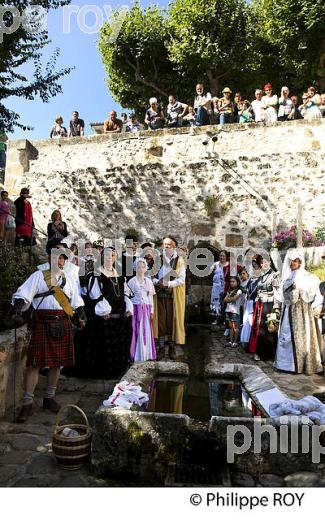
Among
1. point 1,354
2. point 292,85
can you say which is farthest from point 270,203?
point 292,85

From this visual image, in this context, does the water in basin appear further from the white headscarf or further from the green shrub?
the green shrub

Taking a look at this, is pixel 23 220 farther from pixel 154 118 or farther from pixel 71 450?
pixel 71 450

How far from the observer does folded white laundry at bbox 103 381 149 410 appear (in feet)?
10.9

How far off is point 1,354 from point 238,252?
295 inches

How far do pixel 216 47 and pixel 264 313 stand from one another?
13267mm

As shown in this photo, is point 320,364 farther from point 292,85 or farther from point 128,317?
point 292,85

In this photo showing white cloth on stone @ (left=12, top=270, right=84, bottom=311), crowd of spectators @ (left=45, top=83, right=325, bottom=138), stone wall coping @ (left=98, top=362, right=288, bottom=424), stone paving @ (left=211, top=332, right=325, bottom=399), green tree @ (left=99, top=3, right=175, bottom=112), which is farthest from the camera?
green tree @ (left=99, top=3, right=175, bottom=112)

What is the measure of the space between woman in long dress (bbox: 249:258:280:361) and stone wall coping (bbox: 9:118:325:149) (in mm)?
5456

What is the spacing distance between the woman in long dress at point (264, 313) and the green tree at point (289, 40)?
1207 centimetres

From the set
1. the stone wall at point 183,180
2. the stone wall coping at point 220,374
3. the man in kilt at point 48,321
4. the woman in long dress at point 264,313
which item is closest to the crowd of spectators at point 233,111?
the stone wall at point 183,180

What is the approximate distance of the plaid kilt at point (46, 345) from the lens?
4.16 metres

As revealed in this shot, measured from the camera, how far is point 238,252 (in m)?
10.5

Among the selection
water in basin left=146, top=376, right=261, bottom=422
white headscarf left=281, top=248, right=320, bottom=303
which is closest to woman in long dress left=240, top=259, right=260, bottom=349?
white headscarf left=281, top=248, right=320, bottom=303

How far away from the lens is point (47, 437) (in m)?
3.63
